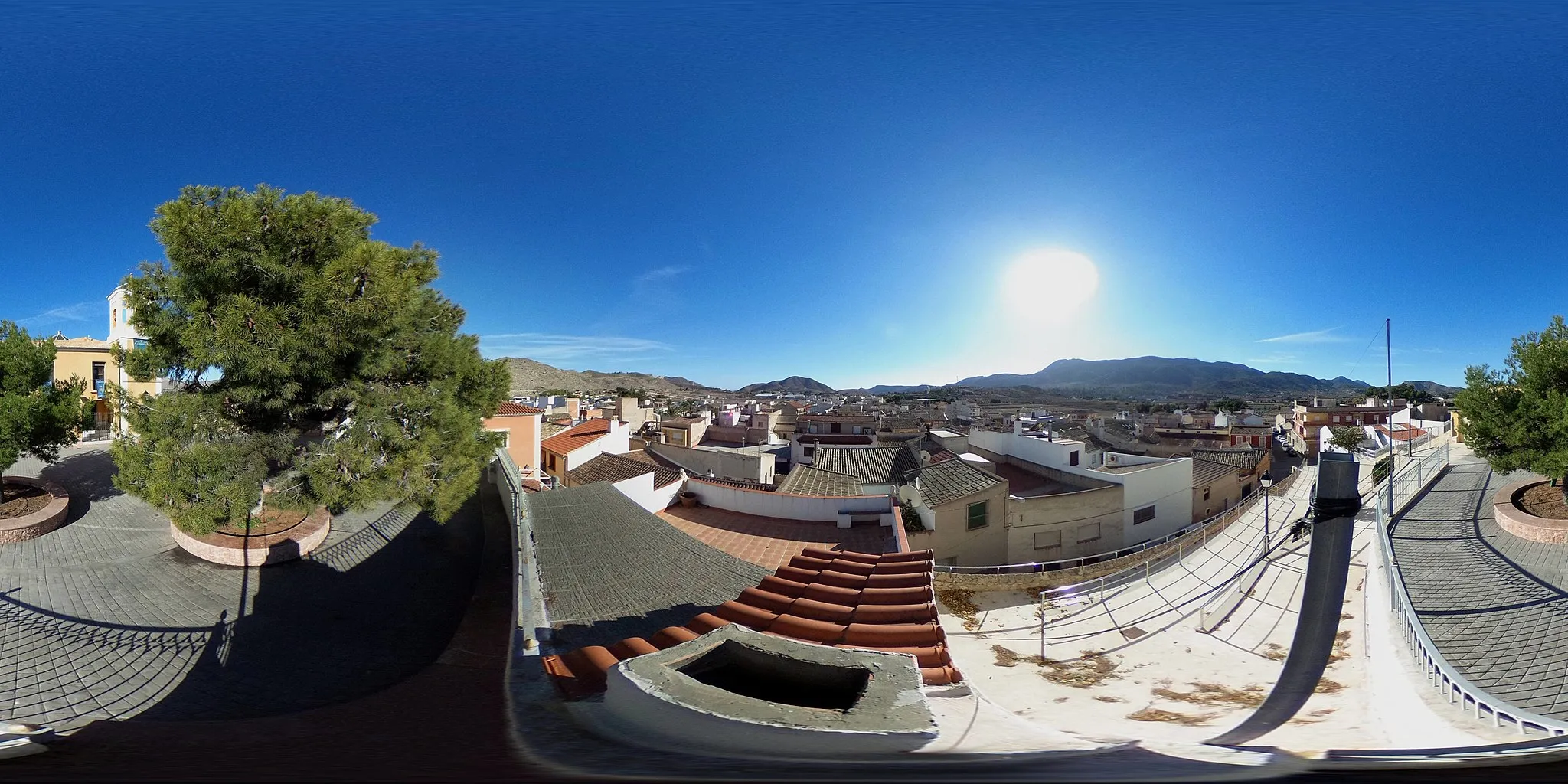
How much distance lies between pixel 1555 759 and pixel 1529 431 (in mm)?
14828

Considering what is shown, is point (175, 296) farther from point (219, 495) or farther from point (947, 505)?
point (947, 505)

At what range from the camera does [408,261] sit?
12.6 m

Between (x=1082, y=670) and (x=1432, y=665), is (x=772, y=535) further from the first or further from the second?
(x=1432, y=665)

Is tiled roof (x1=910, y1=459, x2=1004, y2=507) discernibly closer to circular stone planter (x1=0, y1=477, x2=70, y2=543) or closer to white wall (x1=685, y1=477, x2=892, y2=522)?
white wall (x1=685, y1=477, x2=892, y2=522)

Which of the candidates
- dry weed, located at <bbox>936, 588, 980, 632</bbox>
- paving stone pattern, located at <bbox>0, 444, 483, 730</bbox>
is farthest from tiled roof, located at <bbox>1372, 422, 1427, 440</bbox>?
paving stone pattern, located at <bbox>0, 444, 483, 730</bbox>

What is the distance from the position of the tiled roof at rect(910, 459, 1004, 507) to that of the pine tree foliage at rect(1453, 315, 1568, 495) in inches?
425

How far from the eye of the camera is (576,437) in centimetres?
2494

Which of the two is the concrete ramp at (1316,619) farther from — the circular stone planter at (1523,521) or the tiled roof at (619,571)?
the tiled roof at (619,571)

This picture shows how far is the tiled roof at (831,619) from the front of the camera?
14.2ft

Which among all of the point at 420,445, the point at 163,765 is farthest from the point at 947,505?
the point at 163,765

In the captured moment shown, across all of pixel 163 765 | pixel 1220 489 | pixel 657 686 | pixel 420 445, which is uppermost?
pixel 420 445

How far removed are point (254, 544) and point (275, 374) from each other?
352cm

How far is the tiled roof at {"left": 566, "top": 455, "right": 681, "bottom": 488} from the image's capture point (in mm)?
15469

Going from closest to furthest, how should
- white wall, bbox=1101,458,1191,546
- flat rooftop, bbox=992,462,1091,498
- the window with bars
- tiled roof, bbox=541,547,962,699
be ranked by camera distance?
tiled roof, bbox=541,547,962,699 < the window with bars < white wall, bbox=1101,458,1191,546 < flat rooftop, bbox=992,462,1091,498
